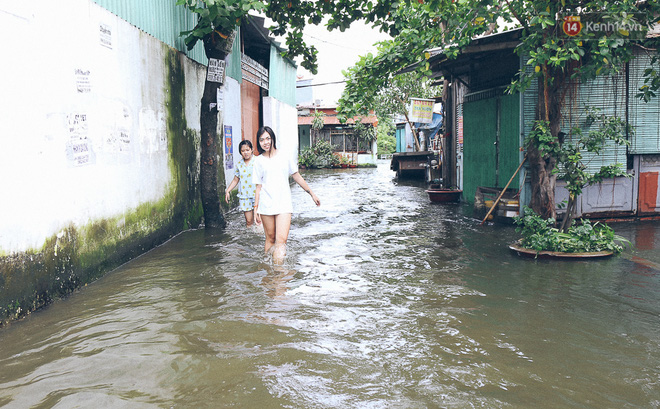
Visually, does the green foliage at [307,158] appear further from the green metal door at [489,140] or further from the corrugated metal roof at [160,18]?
the corrugated metal roof at [160,18]

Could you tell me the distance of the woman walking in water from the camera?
6531 millimetres

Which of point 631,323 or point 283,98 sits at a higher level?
point 283,98

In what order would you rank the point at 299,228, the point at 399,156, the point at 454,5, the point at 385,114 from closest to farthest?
the point at 454,5 < the point at 299,228 < the point at 399,156 < the point at 385,114

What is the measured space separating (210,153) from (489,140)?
592 centimetres

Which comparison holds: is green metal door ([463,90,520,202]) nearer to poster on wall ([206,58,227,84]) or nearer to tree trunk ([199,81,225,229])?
poster on wall ([206,58,227,84])

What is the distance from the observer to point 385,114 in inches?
1200

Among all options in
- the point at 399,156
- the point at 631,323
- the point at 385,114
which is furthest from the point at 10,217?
the point at 385,114

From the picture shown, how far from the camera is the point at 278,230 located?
6.65m

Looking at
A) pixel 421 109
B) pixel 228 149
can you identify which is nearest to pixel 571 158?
pixel 228 149

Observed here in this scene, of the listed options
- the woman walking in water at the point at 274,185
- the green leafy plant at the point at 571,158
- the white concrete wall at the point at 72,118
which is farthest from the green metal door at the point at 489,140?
the white concrete wall at the point at 72,118

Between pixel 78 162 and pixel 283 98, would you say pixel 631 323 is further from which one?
pixel 283 98

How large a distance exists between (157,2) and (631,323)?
27.0 ft

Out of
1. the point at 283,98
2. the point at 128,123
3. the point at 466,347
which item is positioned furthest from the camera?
Answer: the point at 283,98

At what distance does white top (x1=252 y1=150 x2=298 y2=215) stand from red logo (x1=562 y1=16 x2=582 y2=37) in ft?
13.9
